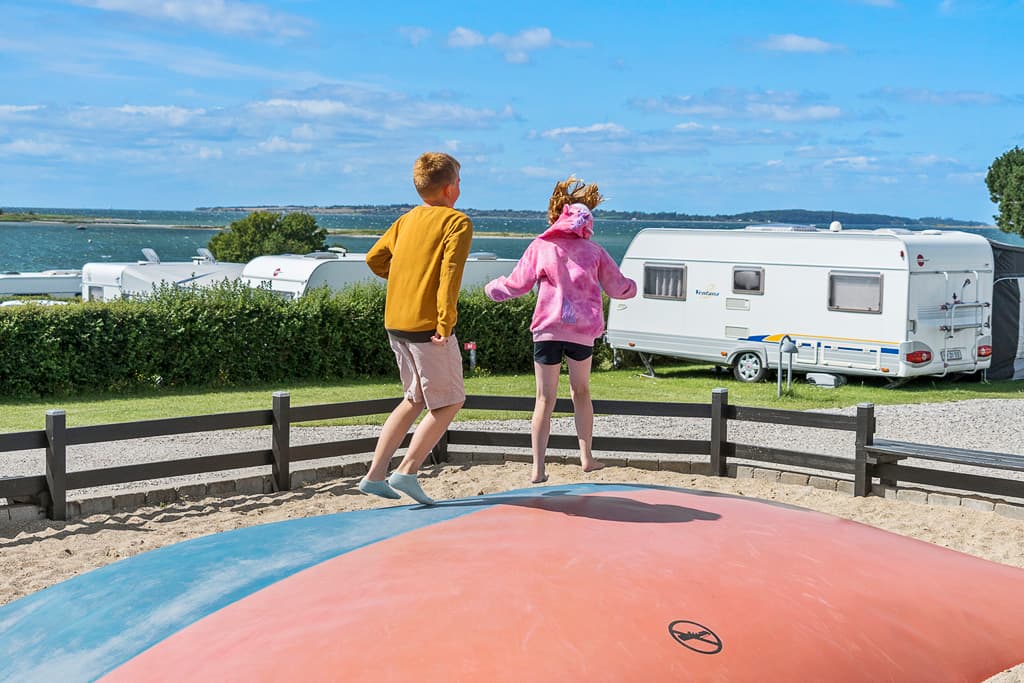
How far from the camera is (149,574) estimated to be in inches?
167

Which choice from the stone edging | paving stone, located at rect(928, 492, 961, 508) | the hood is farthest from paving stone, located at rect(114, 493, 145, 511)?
paving stone, located at rect(928, 492, 961, 508)

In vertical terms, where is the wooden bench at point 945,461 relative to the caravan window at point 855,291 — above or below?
below

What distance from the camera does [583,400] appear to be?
6.30m

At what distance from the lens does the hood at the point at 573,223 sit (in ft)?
19.7

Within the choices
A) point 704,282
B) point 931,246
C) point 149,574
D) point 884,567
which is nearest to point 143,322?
point 704,282

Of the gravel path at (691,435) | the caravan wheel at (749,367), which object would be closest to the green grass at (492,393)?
the caravan wheel at (749,367)

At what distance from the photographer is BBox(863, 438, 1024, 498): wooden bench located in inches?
314

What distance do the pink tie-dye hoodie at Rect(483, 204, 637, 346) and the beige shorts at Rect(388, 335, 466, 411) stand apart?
88cm

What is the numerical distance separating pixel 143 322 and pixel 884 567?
47.2 feet

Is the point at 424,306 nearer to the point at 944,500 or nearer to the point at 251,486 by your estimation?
the point at 251,486

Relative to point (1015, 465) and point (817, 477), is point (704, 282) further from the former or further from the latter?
point (1015, 465)

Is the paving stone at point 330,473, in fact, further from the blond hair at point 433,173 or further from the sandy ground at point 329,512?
the blond hair at point 433,173

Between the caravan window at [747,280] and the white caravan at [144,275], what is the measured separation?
11629 millimetres

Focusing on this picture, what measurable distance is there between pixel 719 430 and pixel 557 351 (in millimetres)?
3542
